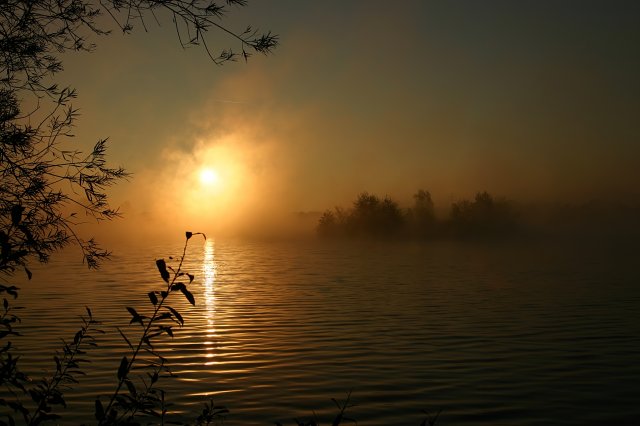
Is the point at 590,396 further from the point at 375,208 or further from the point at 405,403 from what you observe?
the point at 375,208

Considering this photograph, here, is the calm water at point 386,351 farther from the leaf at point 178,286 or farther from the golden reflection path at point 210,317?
the leaf at point 178,286

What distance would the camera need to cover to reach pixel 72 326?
23578mm

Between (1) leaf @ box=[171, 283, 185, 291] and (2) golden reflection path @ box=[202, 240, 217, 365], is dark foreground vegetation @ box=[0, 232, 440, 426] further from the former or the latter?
(2) golden reflection path @ box=[202, 240, 217, 365]

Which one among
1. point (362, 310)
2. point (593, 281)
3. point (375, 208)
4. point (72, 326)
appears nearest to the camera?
point (72, 326)

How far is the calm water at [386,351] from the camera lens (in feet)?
42.4

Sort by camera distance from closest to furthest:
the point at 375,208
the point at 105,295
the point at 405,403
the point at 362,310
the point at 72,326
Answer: the point at 405,403 < the point at 72,326 < the point at 362,310 < the point at 105,295 < the point at 375,208

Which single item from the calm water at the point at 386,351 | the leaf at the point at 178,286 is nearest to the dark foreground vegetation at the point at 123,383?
the leaf at the point at 178,286

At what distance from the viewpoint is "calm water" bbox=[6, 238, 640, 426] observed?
12.9 metres

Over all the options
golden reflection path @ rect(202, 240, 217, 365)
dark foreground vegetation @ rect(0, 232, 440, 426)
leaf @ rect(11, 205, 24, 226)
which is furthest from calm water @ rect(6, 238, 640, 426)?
leaf @ rect(11, 205, 24, 226)

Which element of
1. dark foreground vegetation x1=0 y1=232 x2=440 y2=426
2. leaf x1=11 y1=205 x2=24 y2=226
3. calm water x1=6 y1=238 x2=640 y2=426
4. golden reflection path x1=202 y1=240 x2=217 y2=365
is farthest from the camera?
golden reflection path x1=202 y1=240 x2=217 y2=365

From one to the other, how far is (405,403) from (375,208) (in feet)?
536

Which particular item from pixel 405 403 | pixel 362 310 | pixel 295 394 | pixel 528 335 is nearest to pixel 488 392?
pixel 405 403

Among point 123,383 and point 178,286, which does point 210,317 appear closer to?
point 123,383

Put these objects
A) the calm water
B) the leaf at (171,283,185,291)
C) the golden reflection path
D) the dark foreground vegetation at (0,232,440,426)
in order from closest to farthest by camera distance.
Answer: the leaf at (171,283,185,291), the dark foreground vegetation at (0,232,440,426), the calm water, the golden reflection path
